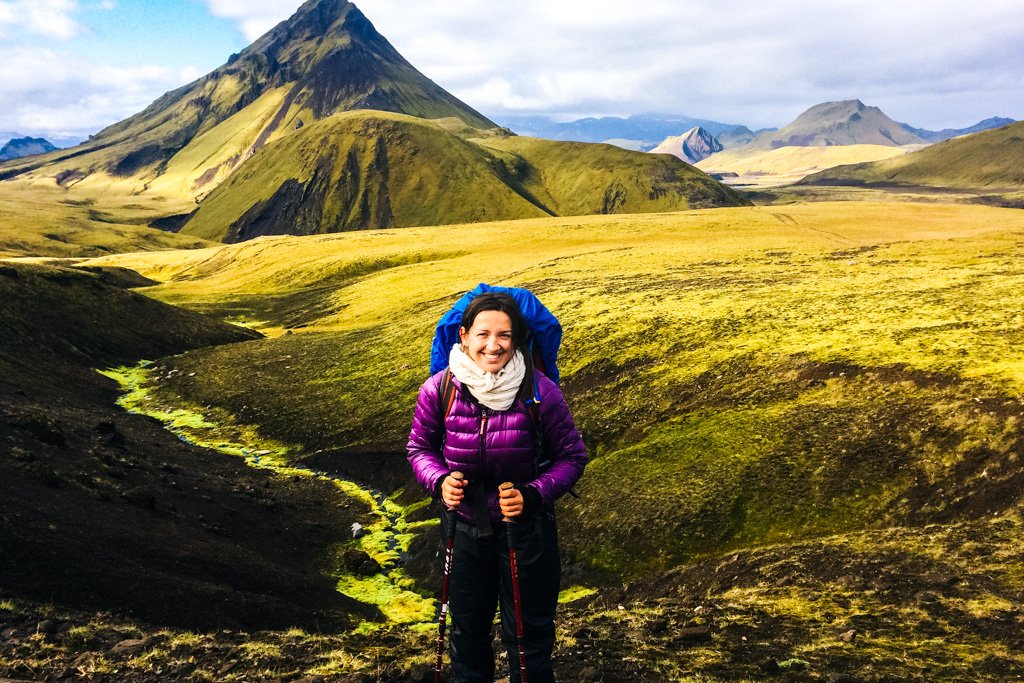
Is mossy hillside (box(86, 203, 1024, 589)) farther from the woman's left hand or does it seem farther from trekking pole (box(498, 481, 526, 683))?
the woman's left hand

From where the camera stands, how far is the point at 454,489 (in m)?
9.35

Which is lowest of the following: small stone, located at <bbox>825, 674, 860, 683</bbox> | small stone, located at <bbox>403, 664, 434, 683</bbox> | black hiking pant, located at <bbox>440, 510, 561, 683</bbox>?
small stone, located at <bbox>825, 674, 860, 683</bbox>

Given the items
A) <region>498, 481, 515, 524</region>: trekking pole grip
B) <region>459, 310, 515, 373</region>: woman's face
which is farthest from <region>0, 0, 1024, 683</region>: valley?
<region>459, 310, 515, 373</region>: woman's face

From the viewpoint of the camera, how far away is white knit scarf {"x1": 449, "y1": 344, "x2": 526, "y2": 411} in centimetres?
941

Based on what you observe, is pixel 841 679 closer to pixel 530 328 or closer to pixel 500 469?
pixel 500 469

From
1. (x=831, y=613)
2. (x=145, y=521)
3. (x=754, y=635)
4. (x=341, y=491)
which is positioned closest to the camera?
(x=754, y=635)

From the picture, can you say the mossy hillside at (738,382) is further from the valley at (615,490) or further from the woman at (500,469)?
the woman at (500,469)

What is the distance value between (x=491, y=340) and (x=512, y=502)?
2.38m

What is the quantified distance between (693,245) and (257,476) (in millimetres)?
68879

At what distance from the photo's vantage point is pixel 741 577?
64.0ft

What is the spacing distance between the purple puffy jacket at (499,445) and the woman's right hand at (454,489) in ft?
0.95

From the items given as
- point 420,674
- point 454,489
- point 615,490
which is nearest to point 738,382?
point 615,490

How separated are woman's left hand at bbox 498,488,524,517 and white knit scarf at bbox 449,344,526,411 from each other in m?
1.25

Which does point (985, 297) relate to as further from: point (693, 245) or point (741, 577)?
point (693, 245)
